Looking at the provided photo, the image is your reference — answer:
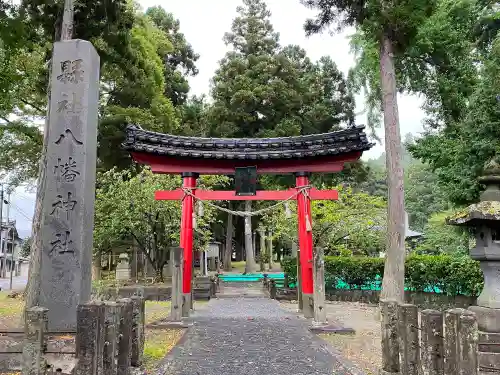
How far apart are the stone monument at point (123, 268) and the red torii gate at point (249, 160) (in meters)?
13.8

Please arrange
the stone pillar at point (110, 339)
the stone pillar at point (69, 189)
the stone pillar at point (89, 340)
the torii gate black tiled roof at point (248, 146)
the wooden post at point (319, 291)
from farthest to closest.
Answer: the torii gate black tiled roof at point (248, 146), the wooden post at point (319, 291), the stone pillar at point (69, 189), the stone pillar at point (110, 339), the stone pillar at point (89, 340)

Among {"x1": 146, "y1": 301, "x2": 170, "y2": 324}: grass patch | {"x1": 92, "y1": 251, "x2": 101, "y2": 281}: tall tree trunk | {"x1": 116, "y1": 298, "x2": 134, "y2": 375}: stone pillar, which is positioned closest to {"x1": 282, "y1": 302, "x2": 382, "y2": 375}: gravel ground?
{"x1": 116, "y1": 298, "x2": 134, "y2": 375}: stone pillar

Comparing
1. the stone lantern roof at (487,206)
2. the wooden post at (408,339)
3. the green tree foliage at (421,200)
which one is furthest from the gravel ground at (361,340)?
the green tree foliage at (421,200)

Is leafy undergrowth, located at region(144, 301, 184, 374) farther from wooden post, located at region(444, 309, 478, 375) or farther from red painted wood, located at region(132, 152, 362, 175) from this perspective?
red painted wood, located at region(132, 152, 362, 175)

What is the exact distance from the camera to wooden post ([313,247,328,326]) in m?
11.4

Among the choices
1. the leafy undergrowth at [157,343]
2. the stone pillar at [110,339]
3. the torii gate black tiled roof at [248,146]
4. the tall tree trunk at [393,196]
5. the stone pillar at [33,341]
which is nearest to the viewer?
the stone pillar at [33,341]

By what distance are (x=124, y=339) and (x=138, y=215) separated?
14.8 m

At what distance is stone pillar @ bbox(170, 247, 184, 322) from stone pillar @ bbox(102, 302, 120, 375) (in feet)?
21.9

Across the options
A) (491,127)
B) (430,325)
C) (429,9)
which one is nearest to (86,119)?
(430,325)

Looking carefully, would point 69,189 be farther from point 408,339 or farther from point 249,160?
point 249,160

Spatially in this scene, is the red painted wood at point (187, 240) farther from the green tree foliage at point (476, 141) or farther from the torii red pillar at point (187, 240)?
the green tree foliage at point (476, 141)

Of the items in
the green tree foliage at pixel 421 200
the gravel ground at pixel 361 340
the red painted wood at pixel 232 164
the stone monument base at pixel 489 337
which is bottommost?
the gravel ground at pixel 361 340

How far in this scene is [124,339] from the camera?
5.95 m

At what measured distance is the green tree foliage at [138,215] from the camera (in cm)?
2008
